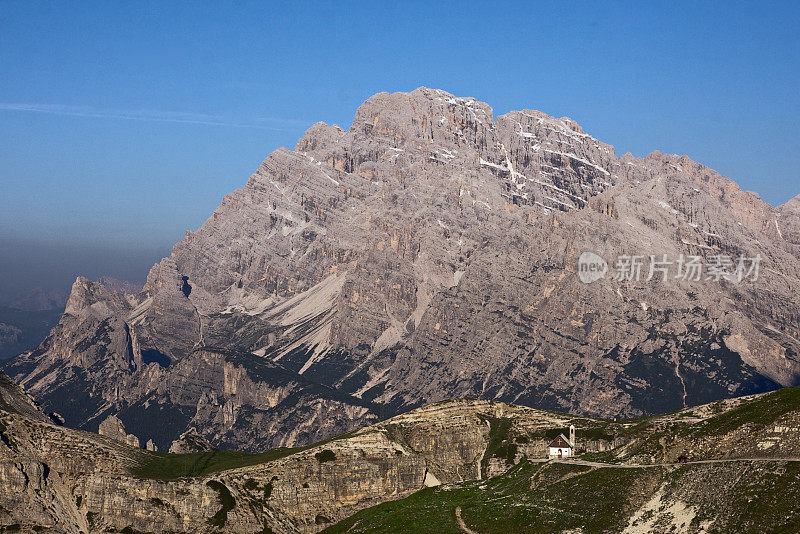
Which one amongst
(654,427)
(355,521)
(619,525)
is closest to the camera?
(619,525)

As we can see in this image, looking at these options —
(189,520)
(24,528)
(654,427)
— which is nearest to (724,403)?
(654,427)

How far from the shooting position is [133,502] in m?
200

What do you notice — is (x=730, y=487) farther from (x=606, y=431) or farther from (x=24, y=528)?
(x=24, y=528)

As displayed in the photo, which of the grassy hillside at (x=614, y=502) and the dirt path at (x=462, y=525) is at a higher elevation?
the grassy hillside at (x=614, y=502)

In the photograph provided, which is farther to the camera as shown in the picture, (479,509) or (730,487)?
(479,509)

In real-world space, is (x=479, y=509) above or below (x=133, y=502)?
above

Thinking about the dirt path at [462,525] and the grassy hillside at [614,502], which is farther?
the dirt path at [462,525]

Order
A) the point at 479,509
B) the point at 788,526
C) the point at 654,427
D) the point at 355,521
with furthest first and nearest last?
1. the point at 654,427
2. the point at 355,521
3. the point at 479,509
4. the point at 788,526

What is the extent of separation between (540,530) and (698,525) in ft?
67.6

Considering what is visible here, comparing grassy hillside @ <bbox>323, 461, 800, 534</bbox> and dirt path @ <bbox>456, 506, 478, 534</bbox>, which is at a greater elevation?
grassy hillside @ <bbox>323, 461, 800, 534</bbox>

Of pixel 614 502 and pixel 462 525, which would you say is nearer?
pixel 614 502

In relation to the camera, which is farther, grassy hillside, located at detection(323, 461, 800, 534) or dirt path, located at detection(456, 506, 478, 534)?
dirt path, located at detection(456, 506, 478, 534)

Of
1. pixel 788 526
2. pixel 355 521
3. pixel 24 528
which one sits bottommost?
pixel 24 528

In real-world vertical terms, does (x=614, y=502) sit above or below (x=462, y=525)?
above
